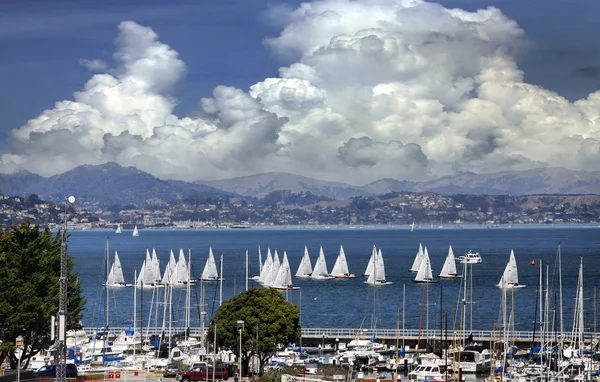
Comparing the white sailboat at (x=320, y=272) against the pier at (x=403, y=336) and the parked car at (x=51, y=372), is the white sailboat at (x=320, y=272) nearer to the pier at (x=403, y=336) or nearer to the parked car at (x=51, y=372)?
the pier at (x=403, y=336)

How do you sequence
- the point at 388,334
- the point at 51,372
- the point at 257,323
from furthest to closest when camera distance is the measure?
the point at 388,334
the point at 257,323
the point at 51,372

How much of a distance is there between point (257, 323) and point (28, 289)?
1420cm

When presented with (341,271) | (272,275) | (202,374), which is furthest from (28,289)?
(341,271)

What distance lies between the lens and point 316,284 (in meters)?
166

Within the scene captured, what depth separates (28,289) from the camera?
51.7 m

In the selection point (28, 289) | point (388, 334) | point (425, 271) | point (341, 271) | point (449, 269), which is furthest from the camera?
point (341, 271)

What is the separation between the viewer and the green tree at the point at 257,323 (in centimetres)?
5581

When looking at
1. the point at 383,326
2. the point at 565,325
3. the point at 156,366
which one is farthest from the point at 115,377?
the point at 565,325

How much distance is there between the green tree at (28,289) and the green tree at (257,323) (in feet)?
32.2

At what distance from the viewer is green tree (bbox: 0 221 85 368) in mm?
51125

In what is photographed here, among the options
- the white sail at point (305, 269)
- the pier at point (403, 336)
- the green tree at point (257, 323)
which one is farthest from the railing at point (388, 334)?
the white sail at point (305, 269)

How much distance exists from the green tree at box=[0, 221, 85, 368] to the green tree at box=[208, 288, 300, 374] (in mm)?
9814

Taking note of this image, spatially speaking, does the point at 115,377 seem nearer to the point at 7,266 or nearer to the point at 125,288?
the point at 7,266

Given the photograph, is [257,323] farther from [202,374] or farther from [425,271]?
[425,271]
